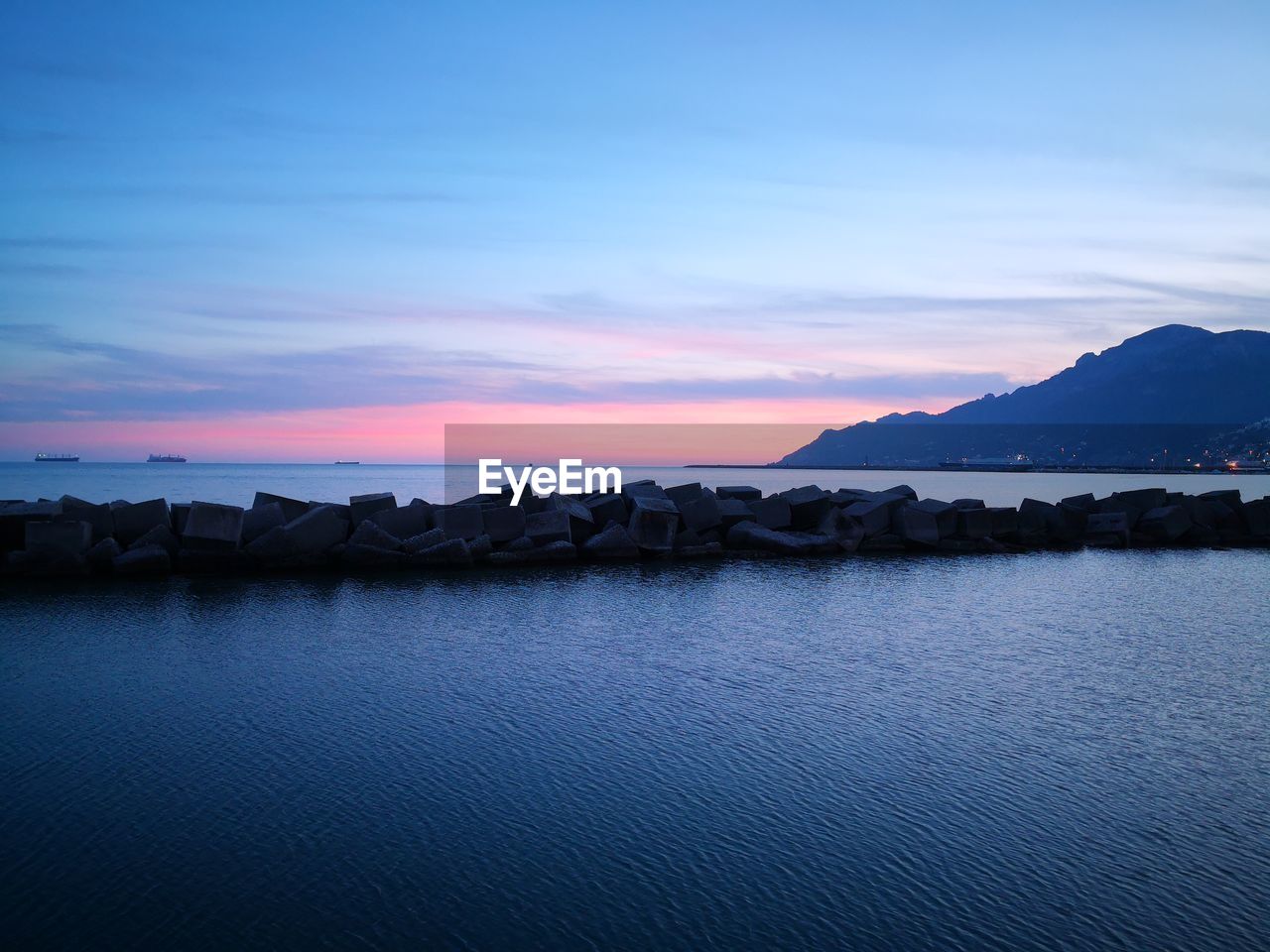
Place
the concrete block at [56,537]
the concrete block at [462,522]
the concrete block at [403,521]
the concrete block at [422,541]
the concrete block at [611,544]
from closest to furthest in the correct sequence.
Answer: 1. the concrete block at [56,537]
2. the concrete block at [422,541]
3. the concrete block at [403,521]
4. the concrete block at [462,522]
5. the concrete block at [611,544]

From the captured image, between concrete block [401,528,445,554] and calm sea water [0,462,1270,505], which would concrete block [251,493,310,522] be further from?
calm sea water [0,462,1270,505]

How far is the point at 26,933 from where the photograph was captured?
4.22m

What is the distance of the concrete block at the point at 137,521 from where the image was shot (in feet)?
53.2

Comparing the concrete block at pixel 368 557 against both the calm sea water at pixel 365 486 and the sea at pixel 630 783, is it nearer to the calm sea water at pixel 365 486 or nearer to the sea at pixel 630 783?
the sea at pixel 630 783

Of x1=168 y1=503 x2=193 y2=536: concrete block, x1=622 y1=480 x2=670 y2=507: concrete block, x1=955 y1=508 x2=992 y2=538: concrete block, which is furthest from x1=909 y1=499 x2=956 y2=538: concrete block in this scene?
x1=168 y1=503 x2=193 y2=536: concrete block

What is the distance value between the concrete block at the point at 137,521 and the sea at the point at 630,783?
4.59 meters

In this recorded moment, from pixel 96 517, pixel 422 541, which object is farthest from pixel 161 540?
pixel 422 541

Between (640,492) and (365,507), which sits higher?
(640,492)

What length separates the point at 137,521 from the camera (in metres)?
16.3

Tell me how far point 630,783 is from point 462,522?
39.6ft

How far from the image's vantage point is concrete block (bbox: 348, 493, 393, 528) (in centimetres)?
1764

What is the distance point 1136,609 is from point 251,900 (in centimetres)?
1278

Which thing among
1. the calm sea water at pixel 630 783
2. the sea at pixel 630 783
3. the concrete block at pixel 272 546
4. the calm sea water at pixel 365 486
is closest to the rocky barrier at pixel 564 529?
the concrete block at pixel 272 546

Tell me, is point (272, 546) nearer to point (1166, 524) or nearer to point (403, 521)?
point (403, 521)
